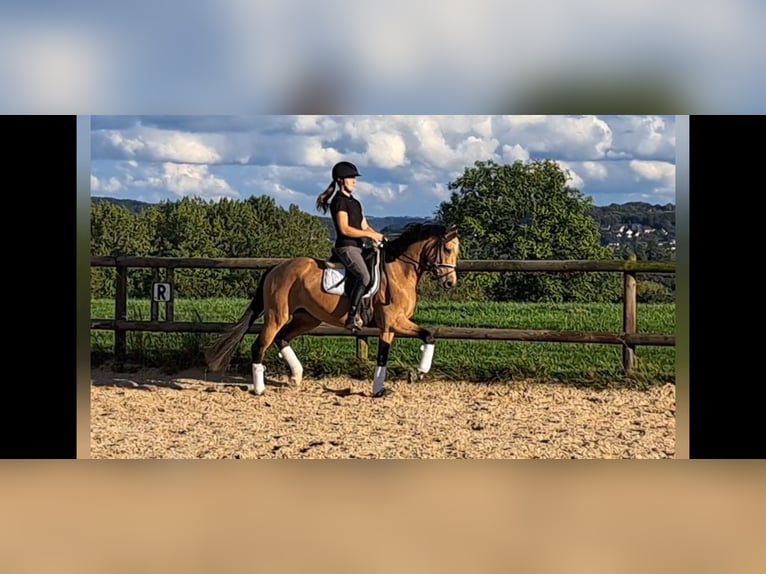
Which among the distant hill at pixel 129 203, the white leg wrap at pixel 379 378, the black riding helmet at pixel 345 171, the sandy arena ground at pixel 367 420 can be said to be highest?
the black riding helmet at pixel 345 171

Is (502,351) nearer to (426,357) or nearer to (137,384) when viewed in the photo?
(426,357)

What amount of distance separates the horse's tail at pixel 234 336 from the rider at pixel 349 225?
0.72 metres

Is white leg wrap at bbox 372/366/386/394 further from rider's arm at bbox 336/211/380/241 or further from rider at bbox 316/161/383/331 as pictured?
rider's arm at bbox 336/211/380/241

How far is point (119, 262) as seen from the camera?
824 centimetres

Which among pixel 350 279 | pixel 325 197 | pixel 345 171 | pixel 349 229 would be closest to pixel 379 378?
pixel 350 279

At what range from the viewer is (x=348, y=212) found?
762cm

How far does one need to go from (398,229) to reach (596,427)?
6.93ft

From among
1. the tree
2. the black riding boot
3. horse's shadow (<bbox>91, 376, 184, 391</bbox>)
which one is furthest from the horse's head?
horse's shadow (<bbox>91, 376, 184, 391</bbox>)

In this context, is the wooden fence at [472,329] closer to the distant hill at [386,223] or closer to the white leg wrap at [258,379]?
the white leg wrap at [258,379]

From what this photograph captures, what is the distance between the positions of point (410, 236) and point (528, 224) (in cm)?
101

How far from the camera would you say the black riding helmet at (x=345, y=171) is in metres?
7.70

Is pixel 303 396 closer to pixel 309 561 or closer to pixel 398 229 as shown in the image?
pixel 398 229

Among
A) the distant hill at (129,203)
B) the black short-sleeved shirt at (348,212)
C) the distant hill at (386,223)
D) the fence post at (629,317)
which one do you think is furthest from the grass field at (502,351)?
the distant hill at (129,203)
